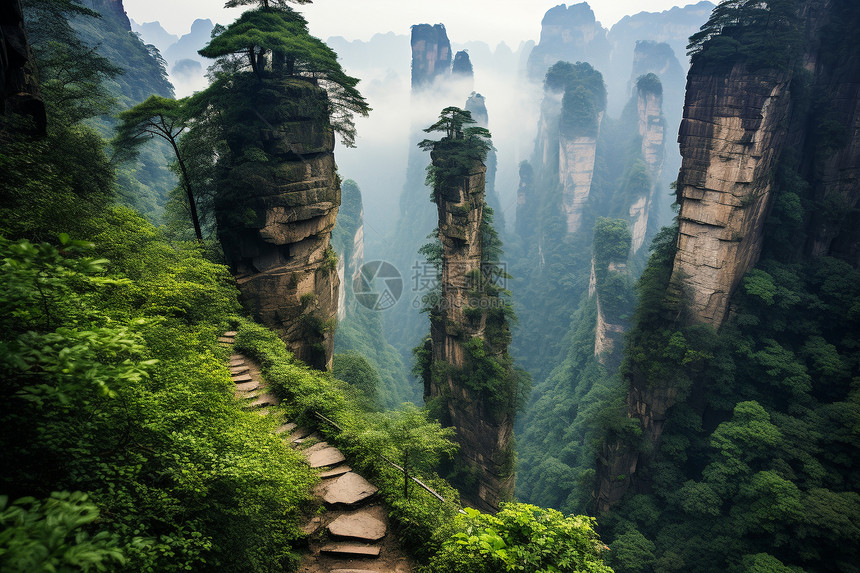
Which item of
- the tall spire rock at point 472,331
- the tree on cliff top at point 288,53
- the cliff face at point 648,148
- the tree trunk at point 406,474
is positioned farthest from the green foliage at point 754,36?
the cliff face at point 648,148

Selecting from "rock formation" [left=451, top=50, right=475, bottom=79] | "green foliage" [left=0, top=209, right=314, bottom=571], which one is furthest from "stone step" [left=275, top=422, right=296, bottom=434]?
"rock formation" [left=451, top=50, right=475, bottom=79]

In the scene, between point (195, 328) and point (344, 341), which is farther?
point (344, 341)

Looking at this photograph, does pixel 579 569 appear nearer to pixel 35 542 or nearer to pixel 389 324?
pixel 35 542

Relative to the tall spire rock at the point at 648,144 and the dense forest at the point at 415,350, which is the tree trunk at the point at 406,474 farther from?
the tall spire rock at the point at 648,144

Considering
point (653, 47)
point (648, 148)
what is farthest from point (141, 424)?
point (653, 47)

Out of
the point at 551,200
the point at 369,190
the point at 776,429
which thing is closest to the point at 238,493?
the point at 776,429

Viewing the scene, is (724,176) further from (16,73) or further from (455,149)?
(16,73)
